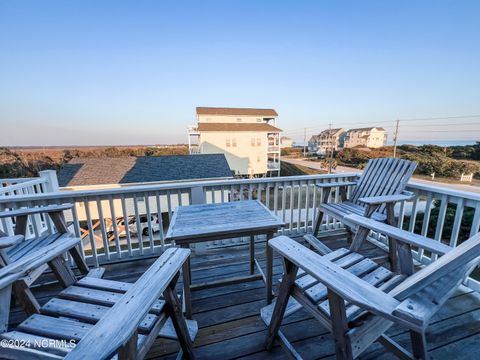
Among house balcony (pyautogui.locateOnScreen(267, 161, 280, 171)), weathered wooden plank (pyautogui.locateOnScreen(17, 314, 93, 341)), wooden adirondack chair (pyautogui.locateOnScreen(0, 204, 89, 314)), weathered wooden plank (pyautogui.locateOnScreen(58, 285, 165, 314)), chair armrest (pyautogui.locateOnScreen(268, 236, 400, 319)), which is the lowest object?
house balcony (pyautogui.locateOnScreen(267, 161, 280, 171))

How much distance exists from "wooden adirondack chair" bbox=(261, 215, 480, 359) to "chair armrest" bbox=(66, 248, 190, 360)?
0.62 m

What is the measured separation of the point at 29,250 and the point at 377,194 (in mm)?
3335

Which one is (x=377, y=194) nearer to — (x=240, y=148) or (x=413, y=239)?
(x=413, y=239)

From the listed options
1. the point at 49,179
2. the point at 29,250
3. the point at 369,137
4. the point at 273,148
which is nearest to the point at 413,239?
the point at 29,250

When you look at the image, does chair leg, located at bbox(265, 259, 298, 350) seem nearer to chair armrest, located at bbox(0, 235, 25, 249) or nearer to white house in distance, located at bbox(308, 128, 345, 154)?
chair armrest, located at bbox(0, 235, 25, 249)

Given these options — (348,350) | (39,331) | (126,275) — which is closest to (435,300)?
(348,350)

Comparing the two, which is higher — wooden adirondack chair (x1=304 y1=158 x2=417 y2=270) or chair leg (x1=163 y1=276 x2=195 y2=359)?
wooden adirondack chair (x1=304 y1=158 x2=417 y2=270)

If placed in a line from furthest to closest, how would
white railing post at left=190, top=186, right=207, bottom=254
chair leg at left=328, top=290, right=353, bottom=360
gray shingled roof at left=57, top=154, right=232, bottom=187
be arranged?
gray shingled roof at left=57, top=154, right=232, bottom=187
white railing post at left=190, top=186, right=207, bottom=254
chair leg at left=328, top=290, right=353, bottom=360

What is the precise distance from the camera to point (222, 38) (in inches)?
229

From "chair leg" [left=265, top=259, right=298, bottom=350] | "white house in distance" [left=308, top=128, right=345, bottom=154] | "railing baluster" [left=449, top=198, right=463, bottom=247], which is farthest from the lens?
"white house in distance" [left=308, top=128, right=345, bottom=154]

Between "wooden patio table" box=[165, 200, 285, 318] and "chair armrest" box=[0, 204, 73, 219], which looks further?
"chair armrest" box=[0, 204, 73, 219]

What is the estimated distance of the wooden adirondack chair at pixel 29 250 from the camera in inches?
42.3

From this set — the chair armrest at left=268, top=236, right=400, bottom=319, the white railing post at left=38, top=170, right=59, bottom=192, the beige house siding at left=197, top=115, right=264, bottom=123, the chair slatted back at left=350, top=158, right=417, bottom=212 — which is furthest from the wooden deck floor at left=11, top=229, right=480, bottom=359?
the beige house siding at left=197, top=115, right=264, bottom=123

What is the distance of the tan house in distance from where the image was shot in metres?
31.0
